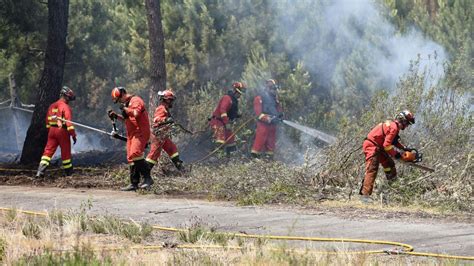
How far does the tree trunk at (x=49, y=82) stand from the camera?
18.5m

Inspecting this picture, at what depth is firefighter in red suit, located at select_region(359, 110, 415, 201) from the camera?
1302cm

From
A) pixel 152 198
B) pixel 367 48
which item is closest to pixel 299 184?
pixel 152 198

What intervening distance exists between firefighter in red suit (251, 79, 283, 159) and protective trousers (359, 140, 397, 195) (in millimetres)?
6073

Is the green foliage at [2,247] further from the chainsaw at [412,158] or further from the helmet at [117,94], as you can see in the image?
the chainsaw at [412,158]

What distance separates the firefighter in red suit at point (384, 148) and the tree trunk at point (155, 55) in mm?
4944

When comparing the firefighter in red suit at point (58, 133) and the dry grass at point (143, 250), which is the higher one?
the firefighter in red suit at point (58, 133)

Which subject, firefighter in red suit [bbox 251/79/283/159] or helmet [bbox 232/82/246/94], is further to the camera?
helmet [bbox 232/82/246/94]

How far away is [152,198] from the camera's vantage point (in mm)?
13828

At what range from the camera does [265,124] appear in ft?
63.8

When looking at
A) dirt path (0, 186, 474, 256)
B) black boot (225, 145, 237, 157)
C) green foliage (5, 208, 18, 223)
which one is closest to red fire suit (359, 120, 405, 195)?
dirt path (0, 186, 474, 256)

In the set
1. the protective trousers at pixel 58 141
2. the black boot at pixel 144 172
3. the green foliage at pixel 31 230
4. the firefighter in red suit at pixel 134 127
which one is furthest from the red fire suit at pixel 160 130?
the green foliage at pixel 31 230

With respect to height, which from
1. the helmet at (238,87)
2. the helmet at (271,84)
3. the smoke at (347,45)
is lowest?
the helmet at (238,87)

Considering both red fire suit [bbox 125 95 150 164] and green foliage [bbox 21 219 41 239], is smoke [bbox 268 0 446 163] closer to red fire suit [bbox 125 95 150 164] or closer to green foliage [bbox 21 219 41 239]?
red fire suit [bbox 125 95 150 164]

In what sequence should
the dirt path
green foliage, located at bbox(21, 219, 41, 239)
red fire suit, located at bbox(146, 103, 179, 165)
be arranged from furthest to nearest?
1. red fire suit, located at bbox(146, 103, 179, 165)
2. green foliage, located at bbox(21, 219, 41, 239)
3. the dirt path
